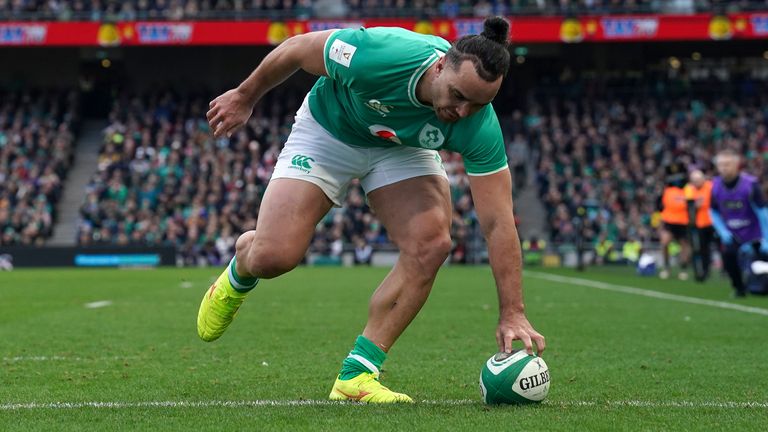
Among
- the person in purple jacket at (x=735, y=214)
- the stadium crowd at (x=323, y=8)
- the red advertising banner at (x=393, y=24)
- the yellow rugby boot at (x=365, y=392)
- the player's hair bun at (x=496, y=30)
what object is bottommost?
the person in purple jacket at (x=735, y=214)

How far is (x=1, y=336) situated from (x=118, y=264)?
21182 millimetres

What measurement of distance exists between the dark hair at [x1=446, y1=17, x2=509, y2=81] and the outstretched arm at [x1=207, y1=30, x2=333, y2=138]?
33.4 inches

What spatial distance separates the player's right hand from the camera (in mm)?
5961

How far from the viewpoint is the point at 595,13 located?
37.2 metres

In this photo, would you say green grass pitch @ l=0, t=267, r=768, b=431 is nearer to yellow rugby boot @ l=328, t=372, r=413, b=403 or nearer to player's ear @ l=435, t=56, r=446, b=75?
yellow rugby boot @ l=328, t=372, r=413, b=403

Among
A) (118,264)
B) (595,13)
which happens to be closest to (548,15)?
(595,13)

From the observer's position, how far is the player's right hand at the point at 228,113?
5961mm

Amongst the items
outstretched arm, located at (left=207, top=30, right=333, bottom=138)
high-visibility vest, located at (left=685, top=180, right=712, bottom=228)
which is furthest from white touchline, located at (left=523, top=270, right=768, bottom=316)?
outstretched arm, located at (left=207, top=30, right=333, bottom=138)

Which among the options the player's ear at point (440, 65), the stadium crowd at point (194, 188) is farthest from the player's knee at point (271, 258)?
Answer: the stadium crowd at point (194, 188)

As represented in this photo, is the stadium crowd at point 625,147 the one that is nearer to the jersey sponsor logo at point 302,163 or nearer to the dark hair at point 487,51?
the jersey sponsor logo at point 302,163

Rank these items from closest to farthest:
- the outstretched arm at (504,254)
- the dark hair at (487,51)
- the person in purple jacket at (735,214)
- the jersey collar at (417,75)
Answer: the dark hair at (487,51)
the jersey collar at (417,75)
the outstretched arm at (504,254)
the person in purple jacket at (735,214)

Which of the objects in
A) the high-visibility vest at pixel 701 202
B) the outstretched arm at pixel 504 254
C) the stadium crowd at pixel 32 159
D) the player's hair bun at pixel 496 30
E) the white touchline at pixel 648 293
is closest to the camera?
the player's hair bun at pixel 496 30

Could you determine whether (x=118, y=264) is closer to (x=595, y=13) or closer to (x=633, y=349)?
(x=595, y=13)

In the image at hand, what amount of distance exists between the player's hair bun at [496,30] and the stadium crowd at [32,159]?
→ 28.5 metres
